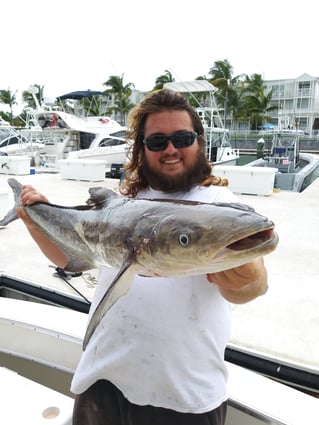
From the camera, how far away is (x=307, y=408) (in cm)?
184

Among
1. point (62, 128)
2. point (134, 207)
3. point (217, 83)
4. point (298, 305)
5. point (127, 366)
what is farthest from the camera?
point (217, 83)

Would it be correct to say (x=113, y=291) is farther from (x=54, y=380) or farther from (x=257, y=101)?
(x=257, y=101)

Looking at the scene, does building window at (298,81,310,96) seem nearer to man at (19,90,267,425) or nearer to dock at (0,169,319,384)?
dock at (0,169,319,384)

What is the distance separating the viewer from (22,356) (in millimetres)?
2750

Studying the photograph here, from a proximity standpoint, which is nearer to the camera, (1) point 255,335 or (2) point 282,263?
(1) point 255,335

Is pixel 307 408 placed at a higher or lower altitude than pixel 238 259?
lower

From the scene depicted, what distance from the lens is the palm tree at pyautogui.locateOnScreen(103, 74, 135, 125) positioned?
159 feet

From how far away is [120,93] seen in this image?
4906 centimetres

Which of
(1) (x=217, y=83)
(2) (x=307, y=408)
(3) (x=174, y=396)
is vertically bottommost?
(2) (x=307, y=408)

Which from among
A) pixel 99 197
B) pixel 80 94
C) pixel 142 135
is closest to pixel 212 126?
pixel 80 94

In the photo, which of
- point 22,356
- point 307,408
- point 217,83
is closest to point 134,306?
point 307,408

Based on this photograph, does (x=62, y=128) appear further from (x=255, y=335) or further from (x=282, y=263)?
(x=255, y=335)

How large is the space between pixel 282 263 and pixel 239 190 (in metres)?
5.91

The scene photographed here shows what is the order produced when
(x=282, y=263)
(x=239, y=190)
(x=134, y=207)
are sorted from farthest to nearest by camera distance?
1. (x=239, y=190)
2. (x=282, y=263)
3. (x=134, y=207)
